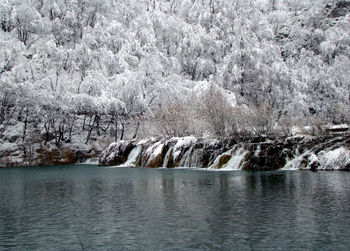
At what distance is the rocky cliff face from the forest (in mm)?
3811

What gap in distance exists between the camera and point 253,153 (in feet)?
119

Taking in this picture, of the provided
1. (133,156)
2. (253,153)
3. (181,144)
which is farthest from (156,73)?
(253,153)

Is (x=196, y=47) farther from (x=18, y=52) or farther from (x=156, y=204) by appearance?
(x=156, y=204)

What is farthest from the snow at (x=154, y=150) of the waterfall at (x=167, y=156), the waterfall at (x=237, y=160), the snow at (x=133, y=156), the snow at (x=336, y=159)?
the snow at (x=336, y=159)

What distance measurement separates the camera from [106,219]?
605 inches

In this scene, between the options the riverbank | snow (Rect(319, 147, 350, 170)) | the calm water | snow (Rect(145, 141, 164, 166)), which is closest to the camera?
the calm water

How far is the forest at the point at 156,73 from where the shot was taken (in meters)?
51.5

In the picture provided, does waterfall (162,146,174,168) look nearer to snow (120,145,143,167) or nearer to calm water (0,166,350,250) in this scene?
snow (120,145,143,167)

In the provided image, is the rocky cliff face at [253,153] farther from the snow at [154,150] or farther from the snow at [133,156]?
the snow at [133,156]

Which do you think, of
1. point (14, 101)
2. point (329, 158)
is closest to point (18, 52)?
point (14, 101)

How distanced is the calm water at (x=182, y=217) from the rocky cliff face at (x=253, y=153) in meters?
9.33

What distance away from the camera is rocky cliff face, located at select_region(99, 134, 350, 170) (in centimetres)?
3372

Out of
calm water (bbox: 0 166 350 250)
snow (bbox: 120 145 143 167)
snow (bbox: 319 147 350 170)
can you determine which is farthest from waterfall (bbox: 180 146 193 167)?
calm water (bbox: 0 166 350 250)

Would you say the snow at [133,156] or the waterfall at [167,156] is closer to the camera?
the waterfall at [167,156]
